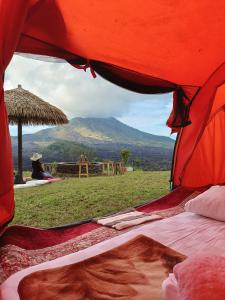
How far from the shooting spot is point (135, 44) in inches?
75.2

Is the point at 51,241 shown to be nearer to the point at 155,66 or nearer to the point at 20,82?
the point at 155,66

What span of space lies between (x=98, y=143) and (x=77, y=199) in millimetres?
9480

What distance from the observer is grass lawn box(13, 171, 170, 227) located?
3430mm

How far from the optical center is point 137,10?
1594 millimetres

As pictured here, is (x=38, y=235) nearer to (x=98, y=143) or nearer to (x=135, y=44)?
(x=135, y=44)

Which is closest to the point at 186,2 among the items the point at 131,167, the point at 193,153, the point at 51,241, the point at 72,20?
the point at 72,20

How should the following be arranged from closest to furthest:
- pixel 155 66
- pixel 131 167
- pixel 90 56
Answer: pixel 90 56 < pixel 155 66 < pixel 131 167

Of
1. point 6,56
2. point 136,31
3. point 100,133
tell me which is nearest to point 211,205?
point 136,31

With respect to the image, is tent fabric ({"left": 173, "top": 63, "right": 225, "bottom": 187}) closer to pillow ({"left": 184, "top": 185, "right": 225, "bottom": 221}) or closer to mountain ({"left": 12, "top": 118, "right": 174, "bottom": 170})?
pillow ({"left": 184, "top": 185, "right": 225, "bottom": 221})

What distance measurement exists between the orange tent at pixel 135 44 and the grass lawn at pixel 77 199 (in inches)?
60.2

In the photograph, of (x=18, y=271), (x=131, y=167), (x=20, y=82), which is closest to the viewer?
(x=18, y=271)

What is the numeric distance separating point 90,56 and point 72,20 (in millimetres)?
368

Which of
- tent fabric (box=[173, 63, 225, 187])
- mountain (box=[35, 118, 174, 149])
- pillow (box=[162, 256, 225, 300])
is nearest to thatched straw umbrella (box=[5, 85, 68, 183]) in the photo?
tent fabric (box=[173, 63, 225, 187])

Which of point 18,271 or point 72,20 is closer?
point 18,271
